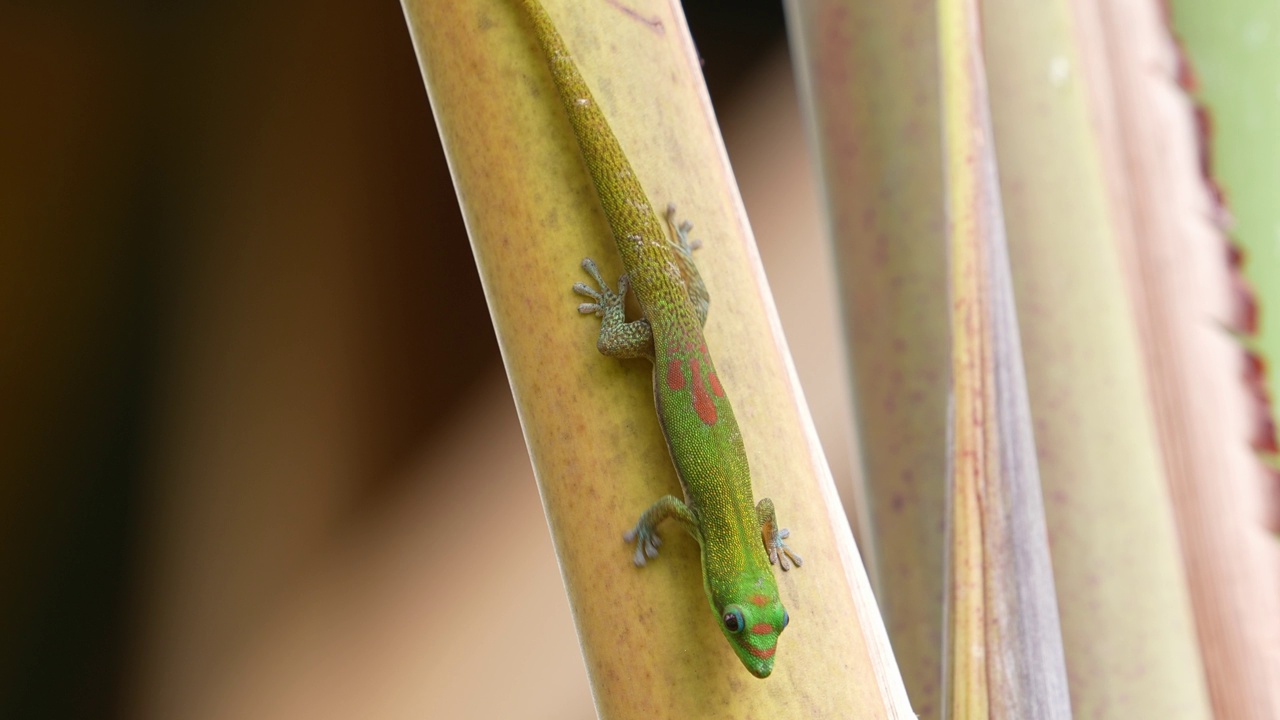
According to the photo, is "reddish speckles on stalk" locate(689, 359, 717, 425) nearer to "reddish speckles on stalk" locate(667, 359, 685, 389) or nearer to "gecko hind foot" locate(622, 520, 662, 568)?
"reddish speckles on stalk" locate(667, 359, 685, 389)

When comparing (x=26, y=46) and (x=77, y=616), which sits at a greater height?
(x=26, y=46)

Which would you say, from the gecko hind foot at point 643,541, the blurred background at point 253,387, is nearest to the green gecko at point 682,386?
the gecko hind foot at point 643,541

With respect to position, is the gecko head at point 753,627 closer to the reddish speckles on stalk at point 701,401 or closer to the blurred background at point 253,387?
the reddish speckles on stalk at point 701,401

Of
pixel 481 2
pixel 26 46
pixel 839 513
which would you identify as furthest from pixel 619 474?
pixel 26 46

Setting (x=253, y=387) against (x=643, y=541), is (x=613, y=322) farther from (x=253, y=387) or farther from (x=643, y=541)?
(x=253, y=387)

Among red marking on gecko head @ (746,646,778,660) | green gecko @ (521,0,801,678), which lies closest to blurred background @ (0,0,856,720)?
green gecko @ (521,0,801,678)

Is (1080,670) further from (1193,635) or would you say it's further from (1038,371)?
(1038,371)
